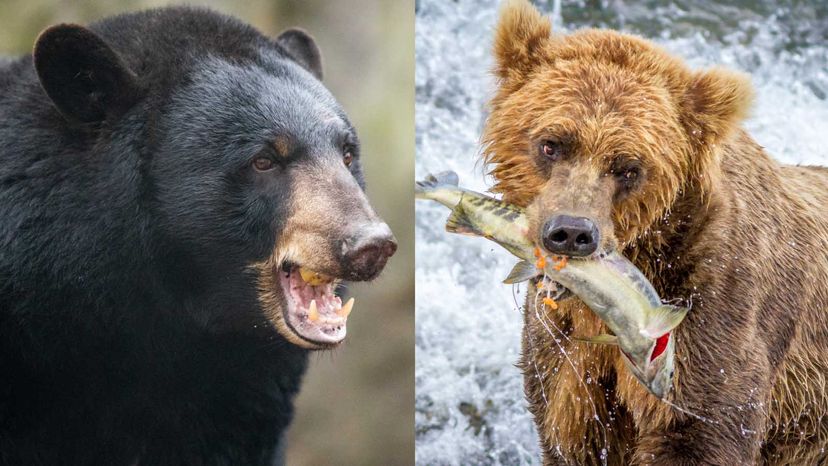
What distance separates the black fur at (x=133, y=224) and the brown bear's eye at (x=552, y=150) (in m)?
0.70

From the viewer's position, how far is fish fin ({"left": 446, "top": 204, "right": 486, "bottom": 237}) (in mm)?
3561

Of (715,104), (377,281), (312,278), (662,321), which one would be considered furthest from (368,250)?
(377,281)

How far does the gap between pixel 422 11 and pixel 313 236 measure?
78.7 inches

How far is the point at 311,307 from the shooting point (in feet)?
10.7

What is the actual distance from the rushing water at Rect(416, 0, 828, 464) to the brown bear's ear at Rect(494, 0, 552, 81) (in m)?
0.68

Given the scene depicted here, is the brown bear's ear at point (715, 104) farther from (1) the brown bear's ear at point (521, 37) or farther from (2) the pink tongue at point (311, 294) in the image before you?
(2) the pink tongue at point (311, 294)

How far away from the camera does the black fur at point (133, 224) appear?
3.08 m

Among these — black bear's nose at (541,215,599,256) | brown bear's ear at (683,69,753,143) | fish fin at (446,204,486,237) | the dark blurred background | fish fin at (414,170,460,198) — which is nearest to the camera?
black bear's nose at (541,215,599,256)

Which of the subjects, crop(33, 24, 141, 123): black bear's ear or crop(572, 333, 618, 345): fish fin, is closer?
crop(33, 24, 141, 123): black bear's ear

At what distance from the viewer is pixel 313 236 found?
313cm

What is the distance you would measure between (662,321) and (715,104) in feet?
2.57

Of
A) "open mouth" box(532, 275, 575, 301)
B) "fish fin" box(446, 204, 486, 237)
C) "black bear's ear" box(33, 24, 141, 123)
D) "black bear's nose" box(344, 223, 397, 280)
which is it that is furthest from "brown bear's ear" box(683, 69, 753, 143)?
"black bear's ear" box(33, 24, 141, 123)

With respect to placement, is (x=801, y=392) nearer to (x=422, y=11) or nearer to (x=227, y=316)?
(x=227, y=316)

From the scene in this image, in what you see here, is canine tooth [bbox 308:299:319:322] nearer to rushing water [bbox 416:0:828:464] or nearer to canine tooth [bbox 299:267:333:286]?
canine tooth [bbox 299:267:333:286]
